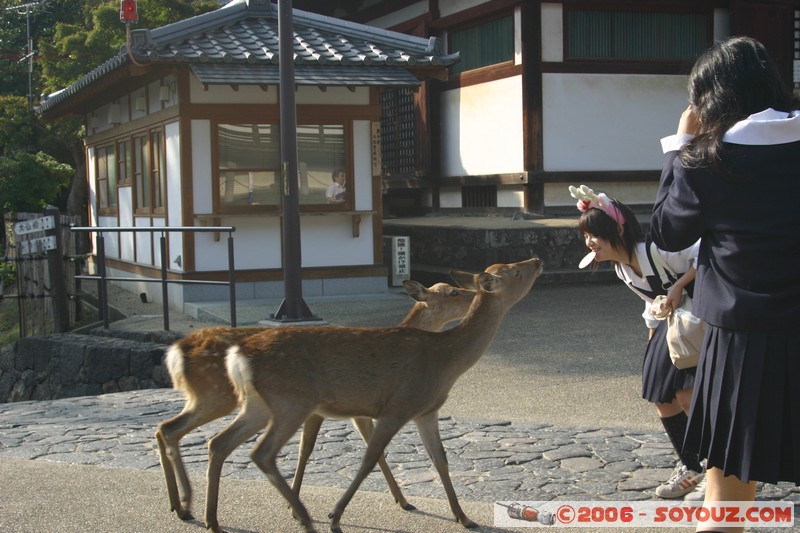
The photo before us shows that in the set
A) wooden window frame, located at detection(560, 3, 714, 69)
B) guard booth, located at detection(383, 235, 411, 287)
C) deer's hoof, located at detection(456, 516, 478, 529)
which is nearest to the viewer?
deer's hoof, located at detection(456, 516, 478, 529)

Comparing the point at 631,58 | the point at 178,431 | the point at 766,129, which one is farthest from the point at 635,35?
the point at 766,129

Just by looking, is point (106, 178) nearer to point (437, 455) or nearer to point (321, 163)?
point (321, 163)

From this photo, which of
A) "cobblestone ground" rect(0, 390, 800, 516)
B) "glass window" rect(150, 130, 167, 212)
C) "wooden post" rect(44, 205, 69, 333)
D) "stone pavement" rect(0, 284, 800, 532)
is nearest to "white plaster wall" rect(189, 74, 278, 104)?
"glass window" rect(150, 130, 167, 212)

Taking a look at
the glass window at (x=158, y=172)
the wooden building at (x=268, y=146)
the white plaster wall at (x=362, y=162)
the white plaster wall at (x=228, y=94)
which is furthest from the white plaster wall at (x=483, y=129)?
the glass window at (x=158, y=172)

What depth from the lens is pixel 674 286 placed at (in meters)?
4.57

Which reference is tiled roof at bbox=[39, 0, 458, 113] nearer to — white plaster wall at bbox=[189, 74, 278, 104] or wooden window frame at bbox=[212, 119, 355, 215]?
white plaster wall at bbox=[189, 74, 278, 104]

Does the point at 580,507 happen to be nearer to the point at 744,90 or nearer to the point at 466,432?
the point at 466,432

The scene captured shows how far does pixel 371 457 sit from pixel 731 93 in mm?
2202

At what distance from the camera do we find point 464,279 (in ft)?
18.1

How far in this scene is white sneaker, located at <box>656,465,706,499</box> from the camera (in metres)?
4.93

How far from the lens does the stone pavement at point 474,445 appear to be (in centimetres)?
500

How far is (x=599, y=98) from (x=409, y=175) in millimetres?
4416

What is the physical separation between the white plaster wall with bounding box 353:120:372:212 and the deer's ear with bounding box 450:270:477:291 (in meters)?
8.05

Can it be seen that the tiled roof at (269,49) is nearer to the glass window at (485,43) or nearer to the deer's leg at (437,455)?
the glass window at (485,43)
